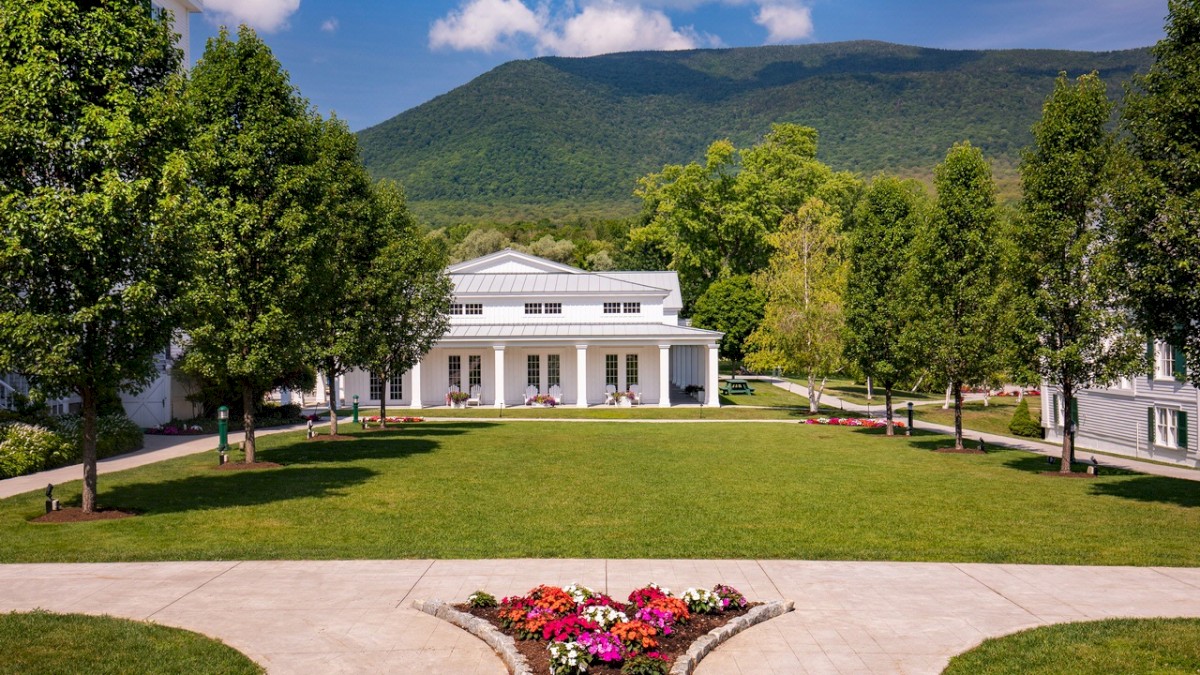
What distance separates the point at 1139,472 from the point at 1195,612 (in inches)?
578

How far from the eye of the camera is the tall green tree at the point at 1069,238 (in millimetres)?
19594

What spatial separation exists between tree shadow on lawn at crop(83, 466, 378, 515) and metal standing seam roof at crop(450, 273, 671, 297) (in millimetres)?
26492

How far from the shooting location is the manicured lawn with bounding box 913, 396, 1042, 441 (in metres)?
40.0

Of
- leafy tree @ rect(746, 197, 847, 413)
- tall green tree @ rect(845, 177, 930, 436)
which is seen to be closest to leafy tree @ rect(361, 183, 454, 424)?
tall green tree @ rect(845, 177, 930, 436)

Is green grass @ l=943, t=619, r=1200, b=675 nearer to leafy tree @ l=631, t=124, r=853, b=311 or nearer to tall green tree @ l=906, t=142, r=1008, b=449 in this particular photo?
tall green tree @ l=906, t=142, r=1008, b=449

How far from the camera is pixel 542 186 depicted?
163250 mm

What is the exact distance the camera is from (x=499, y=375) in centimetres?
4300

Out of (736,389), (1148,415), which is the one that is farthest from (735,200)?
(1148,415)

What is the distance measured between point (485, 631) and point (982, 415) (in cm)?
4181

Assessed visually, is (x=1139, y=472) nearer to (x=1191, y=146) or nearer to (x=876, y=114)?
(x=1191, y=146)

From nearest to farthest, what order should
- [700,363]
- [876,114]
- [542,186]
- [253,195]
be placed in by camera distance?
[253,195] < [700,363] < [542,186] < [876,114]

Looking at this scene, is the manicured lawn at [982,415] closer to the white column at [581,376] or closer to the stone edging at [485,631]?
the white column at [581,376]

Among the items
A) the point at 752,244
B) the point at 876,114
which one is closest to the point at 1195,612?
the point at 752,244

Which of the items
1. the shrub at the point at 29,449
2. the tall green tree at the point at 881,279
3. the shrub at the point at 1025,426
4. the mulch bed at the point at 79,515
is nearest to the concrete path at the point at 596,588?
the mulch bed at the point at 79,515
